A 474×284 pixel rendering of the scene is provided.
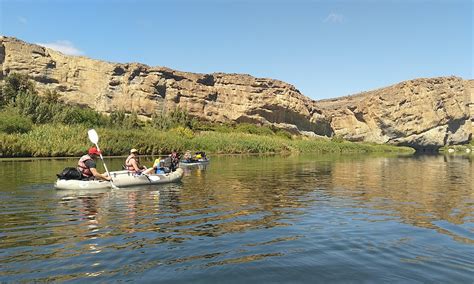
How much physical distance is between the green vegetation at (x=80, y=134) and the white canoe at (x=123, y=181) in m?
19.1

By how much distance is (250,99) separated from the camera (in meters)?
76.5

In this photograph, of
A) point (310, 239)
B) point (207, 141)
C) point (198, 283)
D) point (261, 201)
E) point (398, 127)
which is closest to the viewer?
point (198, 283)

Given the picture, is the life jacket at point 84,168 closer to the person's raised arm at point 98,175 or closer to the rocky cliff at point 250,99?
the person's raised arm at point 98,175

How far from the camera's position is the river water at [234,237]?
588 centimetres

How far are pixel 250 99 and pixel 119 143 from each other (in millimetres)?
41504

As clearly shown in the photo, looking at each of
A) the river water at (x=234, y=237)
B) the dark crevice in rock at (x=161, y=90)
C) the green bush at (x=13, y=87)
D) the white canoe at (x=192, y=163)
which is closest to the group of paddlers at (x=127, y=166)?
the river water at (x=234, y=237)

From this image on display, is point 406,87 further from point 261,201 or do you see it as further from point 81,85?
point 261,201

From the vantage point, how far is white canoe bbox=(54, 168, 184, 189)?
1434cm

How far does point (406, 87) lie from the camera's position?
88625mm

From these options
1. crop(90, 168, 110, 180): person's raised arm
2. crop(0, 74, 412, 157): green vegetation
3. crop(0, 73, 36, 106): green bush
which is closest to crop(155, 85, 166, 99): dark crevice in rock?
crop(0, 74, 412, 157): green vegetation

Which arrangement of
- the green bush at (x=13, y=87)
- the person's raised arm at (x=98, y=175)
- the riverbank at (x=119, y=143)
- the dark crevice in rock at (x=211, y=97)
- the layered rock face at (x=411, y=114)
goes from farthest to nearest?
the layered rock face at (x=411, y=114) < the dark crevice in rock at (x=211, y=97) < the green bush at (x=13, y=87) < the riverbank at (x=119, y=143) < the person's raised arm at (x=98, y=175)

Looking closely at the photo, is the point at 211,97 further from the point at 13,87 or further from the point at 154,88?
the point at 13,87

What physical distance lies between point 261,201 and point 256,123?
64.9 m

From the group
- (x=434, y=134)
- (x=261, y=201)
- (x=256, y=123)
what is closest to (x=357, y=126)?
(x=434, y=134)
